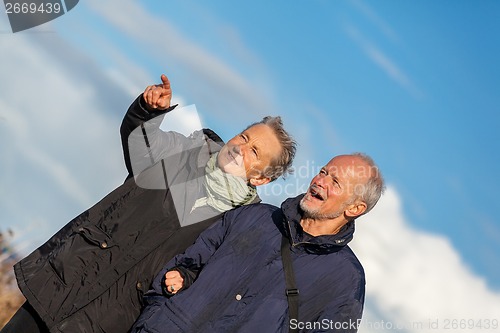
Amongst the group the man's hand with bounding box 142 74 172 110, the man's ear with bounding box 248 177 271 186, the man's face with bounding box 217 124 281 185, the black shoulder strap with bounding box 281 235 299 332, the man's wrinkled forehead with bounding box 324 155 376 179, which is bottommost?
the black shoulder strap with bounding box 281 235 299 332

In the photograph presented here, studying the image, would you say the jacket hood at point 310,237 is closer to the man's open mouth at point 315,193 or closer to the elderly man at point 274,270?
the elderly man at point 274,270

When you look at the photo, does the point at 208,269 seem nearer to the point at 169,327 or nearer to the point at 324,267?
the point at 169,327

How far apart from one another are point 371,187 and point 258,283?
102 centimetres

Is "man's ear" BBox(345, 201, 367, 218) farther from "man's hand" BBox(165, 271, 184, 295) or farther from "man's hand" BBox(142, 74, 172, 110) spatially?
"man's hand" BBox(142, 74, 172, 110)

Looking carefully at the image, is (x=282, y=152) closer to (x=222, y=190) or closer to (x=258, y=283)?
(x=222, y=190)

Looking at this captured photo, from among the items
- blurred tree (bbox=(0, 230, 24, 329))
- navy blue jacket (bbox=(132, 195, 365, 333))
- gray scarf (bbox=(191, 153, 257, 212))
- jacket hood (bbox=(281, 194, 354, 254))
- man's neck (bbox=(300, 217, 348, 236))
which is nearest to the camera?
navy blue jacket (bbox=(132, 195, 365, 333))

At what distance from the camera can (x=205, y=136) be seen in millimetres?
4711

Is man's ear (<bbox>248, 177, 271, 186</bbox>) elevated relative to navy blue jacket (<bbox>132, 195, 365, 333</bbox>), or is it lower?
elevated

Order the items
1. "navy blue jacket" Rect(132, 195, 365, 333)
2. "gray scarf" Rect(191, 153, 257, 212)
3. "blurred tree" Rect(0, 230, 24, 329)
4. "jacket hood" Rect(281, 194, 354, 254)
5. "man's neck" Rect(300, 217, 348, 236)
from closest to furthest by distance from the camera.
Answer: "navy blue jacket" Rect(132, 195, 365, 333), "jacket hood" Rect(281, 194, 354, 254), "man's neck" Rect(300, 217, 348, 236), "gray scarf" Rect(191, 153, 257, 212), "blurred tree" Rect(0, 230, 24, 329)

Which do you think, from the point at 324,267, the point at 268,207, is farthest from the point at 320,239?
the point at 268,207

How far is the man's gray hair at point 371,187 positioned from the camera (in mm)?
4555

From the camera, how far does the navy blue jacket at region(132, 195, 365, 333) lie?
407 cm

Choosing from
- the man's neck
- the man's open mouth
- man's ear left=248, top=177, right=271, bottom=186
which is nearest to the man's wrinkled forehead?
the man's open mouth

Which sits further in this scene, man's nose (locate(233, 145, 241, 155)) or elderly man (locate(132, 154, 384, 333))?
man's nose (locate(233, 145, 241, 155))
